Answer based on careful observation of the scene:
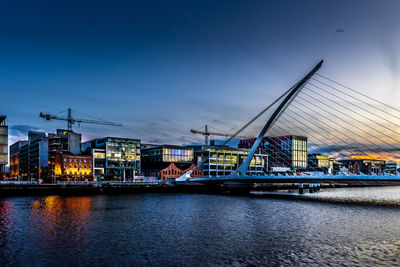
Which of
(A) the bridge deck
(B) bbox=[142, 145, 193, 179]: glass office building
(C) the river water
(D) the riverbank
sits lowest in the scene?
(D) the riverbank

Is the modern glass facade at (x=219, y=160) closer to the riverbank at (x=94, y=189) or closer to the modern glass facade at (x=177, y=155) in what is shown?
the modern glass facade at (x=177, y=155)

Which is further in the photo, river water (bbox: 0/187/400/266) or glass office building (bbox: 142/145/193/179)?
glass office building (bbox: 142/145/193/179)

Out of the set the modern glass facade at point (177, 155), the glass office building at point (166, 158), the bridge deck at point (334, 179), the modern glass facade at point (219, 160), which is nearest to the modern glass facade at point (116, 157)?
the glass office building at point (166, 158)

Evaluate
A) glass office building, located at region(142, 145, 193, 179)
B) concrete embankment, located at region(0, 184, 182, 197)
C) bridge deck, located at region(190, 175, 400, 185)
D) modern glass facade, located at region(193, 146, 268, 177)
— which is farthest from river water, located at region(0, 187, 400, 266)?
modern glass facade, located at region(193, 146, 268, 177)

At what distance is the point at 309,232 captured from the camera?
99.8ft

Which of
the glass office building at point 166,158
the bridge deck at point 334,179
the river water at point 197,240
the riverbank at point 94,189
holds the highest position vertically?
the glass office building at point 166,158

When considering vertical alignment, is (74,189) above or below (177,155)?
below

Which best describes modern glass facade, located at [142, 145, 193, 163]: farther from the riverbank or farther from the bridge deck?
the bridge deck

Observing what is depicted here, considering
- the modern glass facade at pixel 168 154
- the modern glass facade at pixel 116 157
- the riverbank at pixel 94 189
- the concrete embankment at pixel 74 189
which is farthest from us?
the modern glass facade at pixel 168 154

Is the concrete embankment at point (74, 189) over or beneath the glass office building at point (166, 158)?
beneath

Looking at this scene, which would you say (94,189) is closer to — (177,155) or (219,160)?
(177,155)

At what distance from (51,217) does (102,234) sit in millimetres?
13649

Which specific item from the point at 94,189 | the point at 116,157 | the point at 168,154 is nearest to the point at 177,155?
the point at 168,154

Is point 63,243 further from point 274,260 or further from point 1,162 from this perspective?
point 1,162
